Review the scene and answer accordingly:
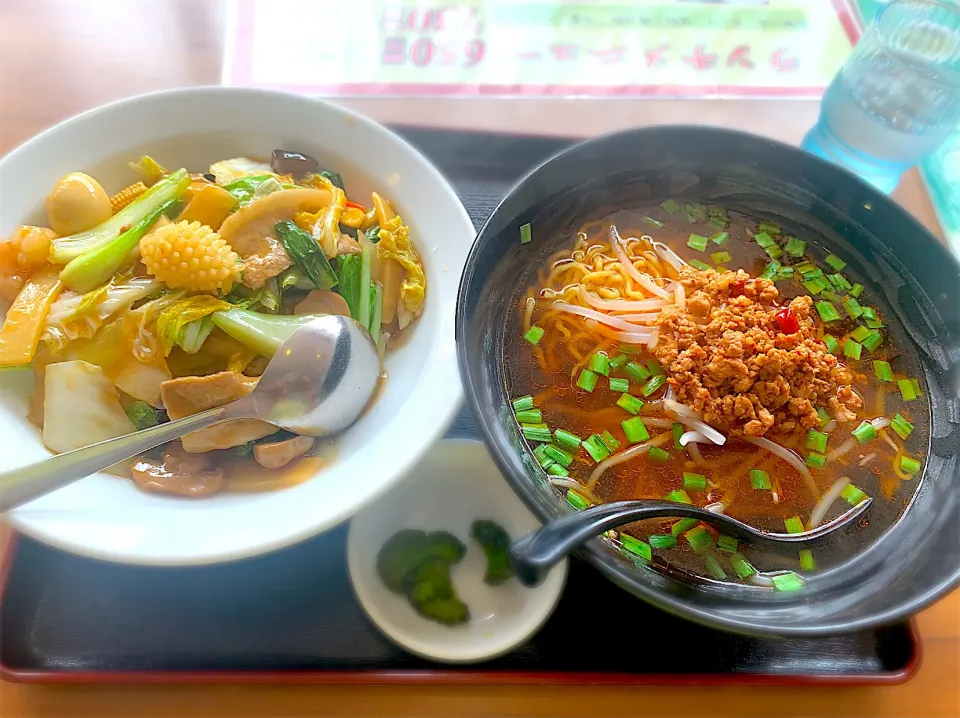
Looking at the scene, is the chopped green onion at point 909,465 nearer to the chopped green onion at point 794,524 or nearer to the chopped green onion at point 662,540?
the chopped green onion at point 794,524

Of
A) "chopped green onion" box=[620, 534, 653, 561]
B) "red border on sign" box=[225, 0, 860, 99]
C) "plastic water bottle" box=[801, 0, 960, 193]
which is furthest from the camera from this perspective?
"red border on sign" box=[225, 0, 860, 99]

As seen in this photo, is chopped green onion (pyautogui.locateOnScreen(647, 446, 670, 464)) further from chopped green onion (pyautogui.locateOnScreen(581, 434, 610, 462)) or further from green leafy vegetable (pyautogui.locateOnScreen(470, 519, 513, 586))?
green leafy vegetable (pyautogui.locateOnScreen(470, 519, 513, 586))

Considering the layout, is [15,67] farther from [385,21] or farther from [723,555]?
[723,555]

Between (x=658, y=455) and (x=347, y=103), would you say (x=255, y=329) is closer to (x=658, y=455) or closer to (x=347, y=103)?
(x=658, y=455)

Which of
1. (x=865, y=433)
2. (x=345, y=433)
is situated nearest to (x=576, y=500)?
(x=345, y=433)

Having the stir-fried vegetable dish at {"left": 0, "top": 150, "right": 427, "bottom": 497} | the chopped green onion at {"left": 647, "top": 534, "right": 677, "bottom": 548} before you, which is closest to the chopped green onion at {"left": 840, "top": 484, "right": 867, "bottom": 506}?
the chopped green onion at {"left": 647, "top": 534, "right": 677, "bottom": 548}

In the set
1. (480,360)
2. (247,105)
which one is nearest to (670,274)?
(480,360)

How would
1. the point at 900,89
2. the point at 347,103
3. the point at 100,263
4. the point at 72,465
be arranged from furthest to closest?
the point at 347,103, the point at 900,89, the point at 100,263, the point at 72,465
